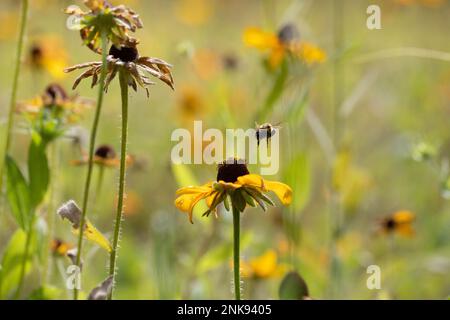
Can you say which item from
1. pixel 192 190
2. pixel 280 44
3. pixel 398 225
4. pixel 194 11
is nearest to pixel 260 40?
pixel 280 44

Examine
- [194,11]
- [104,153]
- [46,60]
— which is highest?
[194,11]

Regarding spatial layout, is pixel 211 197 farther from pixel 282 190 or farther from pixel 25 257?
pixel 25 257

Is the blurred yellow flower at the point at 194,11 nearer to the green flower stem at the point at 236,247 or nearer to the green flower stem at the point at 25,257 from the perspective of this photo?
the green flower stem at the point at 25,257

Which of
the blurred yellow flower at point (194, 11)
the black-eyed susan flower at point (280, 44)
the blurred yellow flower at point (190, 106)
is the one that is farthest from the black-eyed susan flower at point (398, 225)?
the blurred yellow flower at point (194, 11)

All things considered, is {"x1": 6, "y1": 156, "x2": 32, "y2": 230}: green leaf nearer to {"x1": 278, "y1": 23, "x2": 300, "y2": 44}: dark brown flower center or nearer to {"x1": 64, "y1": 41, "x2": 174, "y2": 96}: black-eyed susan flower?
{"x1": 64, "y1": 41, "x2": 174, "y2": 96}: black-eyed susan flower

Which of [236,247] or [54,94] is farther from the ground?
[54,94]

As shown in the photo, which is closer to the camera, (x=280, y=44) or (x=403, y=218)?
(x=280, y=44)

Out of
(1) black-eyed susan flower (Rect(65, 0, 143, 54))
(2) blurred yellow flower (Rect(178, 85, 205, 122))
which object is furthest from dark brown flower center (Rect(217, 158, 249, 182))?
(2) blurred yellow flower (Rect(178, 85, 205, 122))
